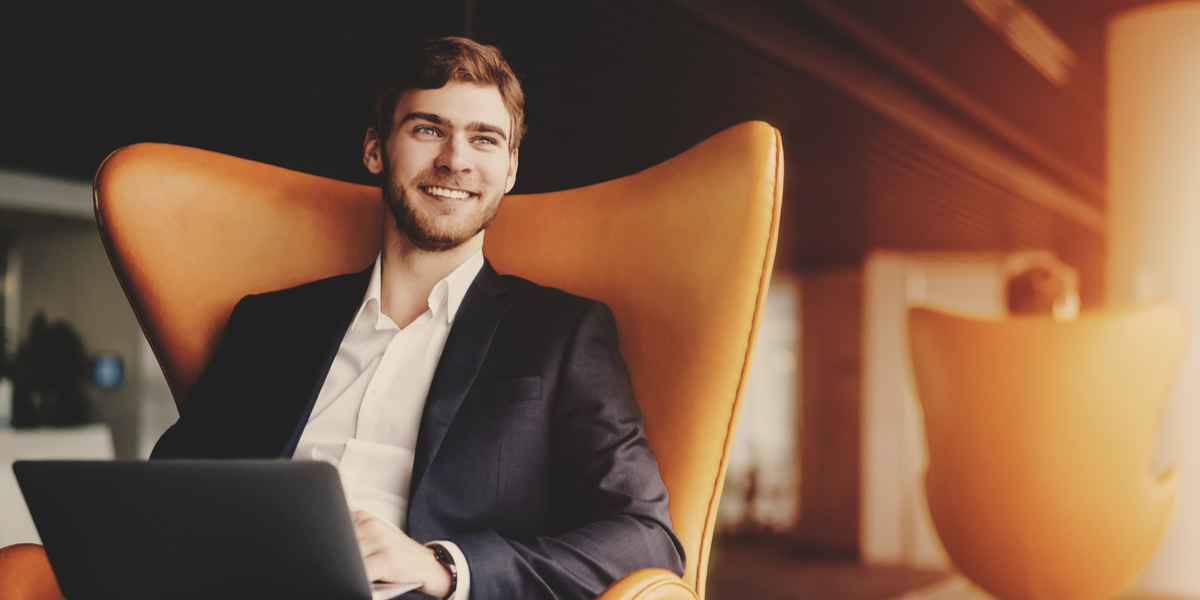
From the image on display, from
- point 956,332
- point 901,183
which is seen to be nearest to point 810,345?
point 901,183

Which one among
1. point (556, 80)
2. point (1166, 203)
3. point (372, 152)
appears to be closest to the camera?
point (372, 152)

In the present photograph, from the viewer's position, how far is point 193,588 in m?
0.97

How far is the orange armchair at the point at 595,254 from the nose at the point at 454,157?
0.25 metres

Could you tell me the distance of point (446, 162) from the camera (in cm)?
133

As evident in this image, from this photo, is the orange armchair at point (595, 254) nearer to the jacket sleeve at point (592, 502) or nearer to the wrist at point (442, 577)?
the jacket sleeve at point (592, 502)

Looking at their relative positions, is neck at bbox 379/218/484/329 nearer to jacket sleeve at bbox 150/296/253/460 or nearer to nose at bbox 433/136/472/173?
nose at bbox 433/136/472/173

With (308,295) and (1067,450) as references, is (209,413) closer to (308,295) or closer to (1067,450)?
(308,295)

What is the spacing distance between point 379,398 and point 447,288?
217mm

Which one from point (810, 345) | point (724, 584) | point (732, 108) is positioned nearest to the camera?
point (732, 108)

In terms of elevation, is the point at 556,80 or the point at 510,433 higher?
the point at 556,80

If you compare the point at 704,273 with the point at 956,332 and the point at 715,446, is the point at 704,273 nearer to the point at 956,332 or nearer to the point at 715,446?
the point at 715,446

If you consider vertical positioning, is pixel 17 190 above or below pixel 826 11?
below

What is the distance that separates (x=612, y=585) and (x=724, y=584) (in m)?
7.48

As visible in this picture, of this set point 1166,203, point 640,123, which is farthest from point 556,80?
point 1166,203
